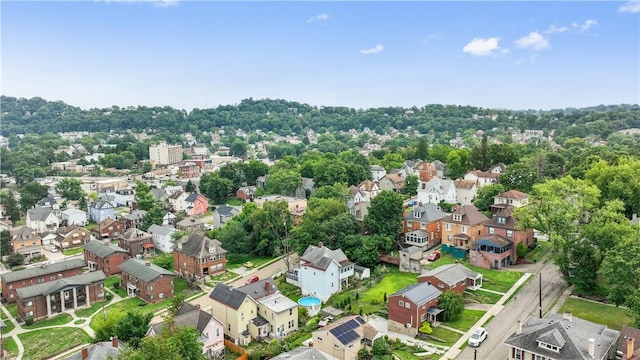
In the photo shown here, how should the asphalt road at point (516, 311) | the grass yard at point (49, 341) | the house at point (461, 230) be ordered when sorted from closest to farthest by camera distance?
the asphalt road at point (516, 311)
the grass yard at point (49, 341)
the house at point (461, 230)

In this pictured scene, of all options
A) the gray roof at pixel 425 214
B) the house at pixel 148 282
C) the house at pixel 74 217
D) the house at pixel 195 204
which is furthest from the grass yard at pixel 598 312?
the house at pixel 74 217

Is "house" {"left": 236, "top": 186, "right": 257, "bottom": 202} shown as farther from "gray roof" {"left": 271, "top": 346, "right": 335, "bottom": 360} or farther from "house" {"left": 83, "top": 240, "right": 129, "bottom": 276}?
"gray roof" {"left": 271, "top": 346, "right": 335, "bottom": 360}

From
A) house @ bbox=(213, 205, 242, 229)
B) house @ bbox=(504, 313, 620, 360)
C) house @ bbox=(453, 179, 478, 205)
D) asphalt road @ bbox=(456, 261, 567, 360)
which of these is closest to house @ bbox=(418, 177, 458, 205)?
house @ bbox=(453, 179, 478, 205)

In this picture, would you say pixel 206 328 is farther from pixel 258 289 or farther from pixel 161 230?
pixel 161 230

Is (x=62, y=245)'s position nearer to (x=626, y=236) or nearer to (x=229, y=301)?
(x=229, y=301)

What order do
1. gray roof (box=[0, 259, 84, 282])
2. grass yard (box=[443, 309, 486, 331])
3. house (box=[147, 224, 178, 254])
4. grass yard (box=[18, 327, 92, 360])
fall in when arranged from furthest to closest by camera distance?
house (box=[147, 224, 178, 254])
gray roof (box=[0, 259, 84, 282])
grass yard (box=[18, 327, 92, 360])
grass yard (box=[443, 309, 486, 331])

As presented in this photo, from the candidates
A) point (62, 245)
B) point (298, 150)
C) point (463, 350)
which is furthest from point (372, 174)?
point (298, 150)

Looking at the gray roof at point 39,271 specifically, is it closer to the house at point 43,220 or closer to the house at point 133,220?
the house at point 133,220
